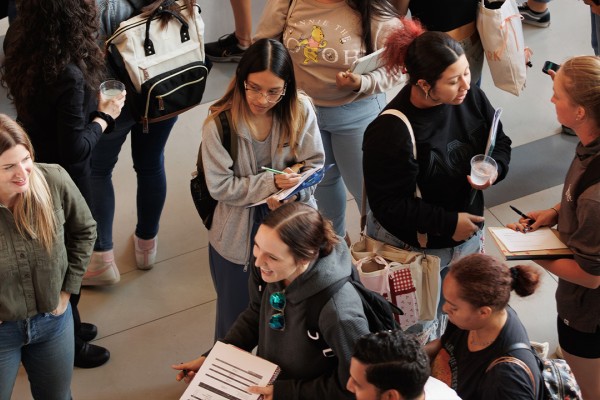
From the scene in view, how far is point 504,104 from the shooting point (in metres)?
5.74

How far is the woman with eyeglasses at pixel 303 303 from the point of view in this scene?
8.36ft

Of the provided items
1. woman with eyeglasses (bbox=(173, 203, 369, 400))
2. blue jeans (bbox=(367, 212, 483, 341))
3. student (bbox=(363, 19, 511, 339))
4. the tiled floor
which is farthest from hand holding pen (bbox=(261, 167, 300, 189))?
the tiled floor

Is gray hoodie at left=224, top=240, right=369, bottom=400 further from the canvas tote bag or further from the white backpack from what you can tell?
the canvas tote bag

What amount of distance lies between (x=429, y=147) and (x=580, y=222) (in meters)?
0.61

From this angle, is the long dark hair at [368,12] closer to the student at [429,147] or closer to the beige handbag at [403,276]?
the student at [429,147]

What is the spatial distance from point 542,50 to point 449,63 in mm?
3531

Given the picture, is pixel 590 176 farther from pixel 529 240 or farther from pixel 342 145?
pixel 342 145

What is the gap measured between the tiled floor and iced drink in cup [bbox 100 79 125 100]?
4.24 feet

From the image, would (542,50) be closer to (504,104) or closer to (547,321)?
(504,104)

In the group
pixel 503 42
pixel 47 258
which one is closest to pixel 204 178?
pixel 47 258

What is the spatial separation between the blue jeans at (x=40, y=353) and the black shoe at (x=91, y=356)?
0.71 metres

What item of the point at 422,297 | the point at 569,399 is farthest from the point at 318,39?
the point at 569,399

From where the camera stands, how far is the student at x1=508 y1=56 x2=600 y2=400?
9.23 ft

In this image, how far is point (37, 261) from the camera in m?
2.92
